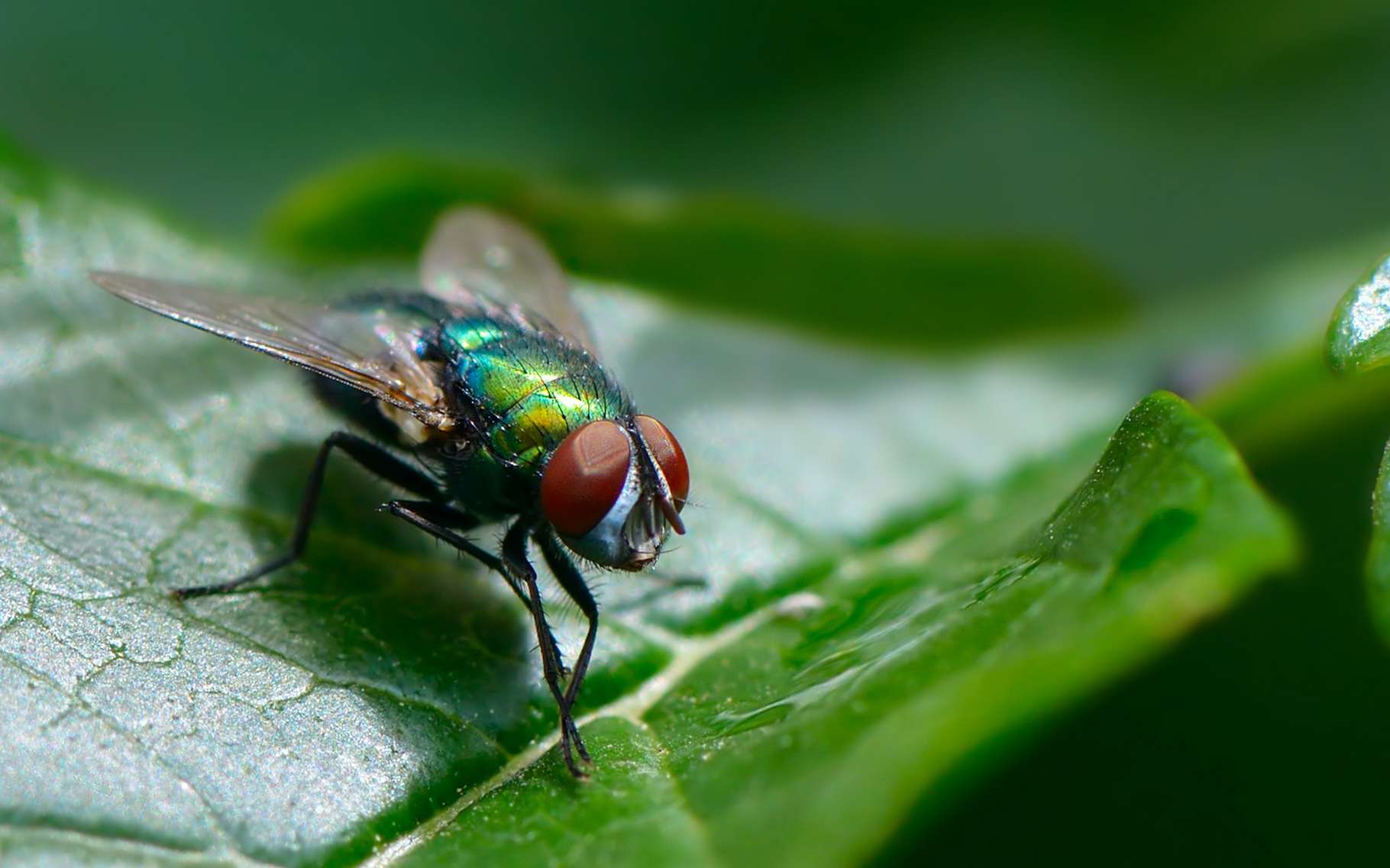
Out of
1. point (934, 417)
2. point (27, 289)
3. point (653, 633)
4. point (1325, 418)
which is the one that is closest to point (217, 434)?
point (27, 289)

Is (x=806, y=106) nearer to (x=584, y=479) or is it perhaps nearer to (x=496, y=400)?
(x=496, y=400)

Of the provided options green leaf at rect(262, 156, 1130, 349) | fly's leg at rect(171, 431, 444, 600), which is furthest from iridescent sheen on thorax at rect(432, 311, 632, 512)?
green leaf at rect(262, 156, 1130, 349)

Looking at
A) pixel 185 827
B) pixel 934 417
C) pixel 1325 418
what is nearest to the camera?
pixel 185 827

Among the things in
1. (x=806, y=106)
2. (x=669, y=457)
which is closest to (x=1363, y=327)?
(x=669, y=457)

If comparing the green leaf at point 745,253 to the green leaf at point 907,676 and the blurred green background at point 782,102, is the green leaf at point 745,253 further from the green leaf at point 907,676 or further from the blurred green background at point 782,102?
the green leaf at point 907,676

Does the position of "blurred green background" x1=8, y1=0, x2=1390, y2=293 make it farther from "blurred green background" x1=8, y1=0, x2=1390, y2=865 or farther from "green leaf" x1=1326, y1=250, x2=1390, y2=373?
"green leaf" x1=1326, y1=250, x2=1390, y2=373

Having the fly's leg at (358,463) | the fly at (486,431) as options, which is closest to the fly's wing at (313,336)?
the fly at (486,431)

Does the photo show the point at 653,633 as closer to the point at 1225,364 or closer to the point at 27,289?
the point at 27,289
